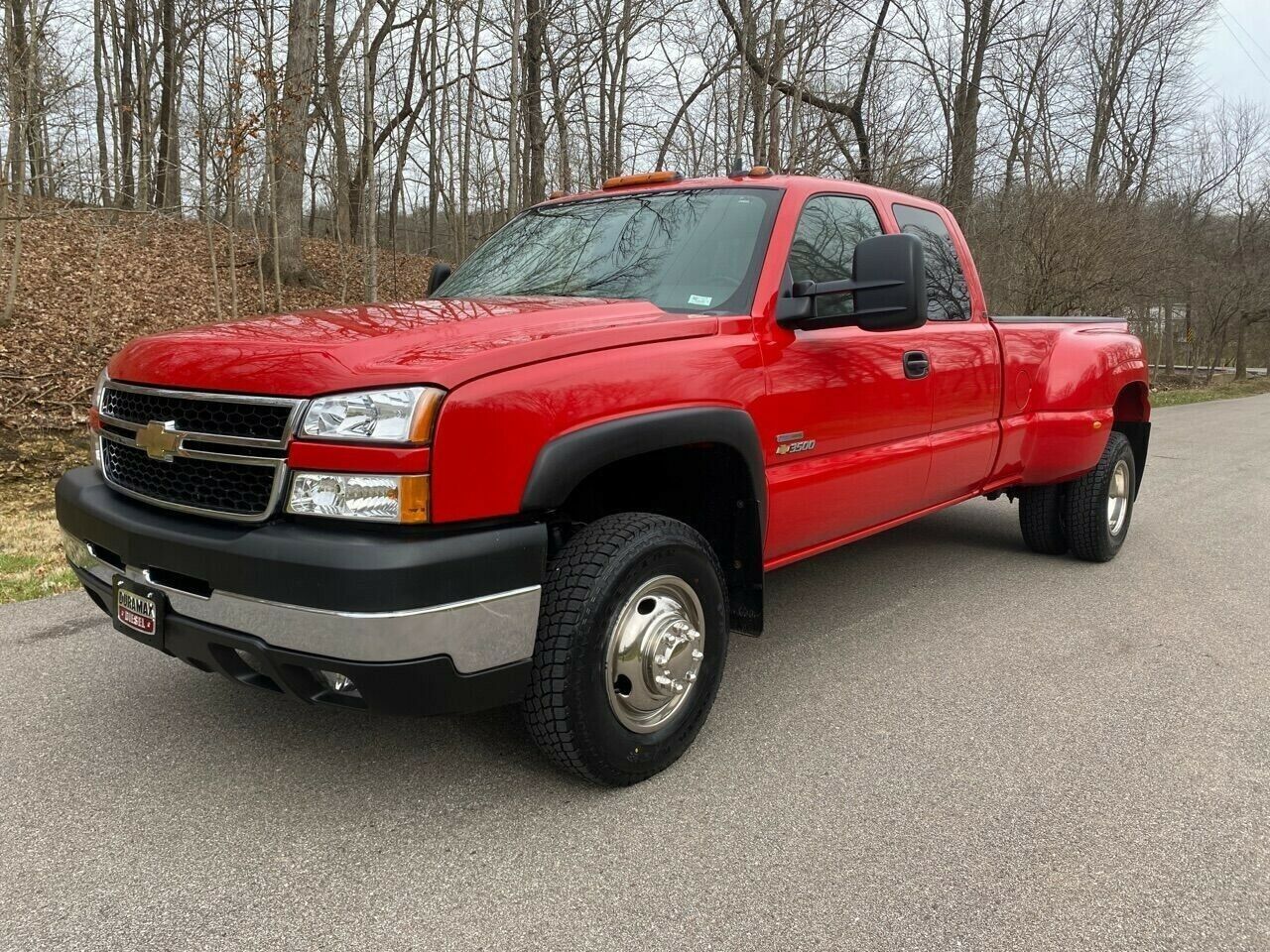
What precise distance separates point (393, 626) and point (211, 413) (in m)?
0.81

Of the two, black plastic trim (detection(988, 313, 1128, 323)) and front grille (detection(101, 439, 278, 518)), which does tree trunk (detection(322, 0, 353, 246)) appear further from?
front grille (detection(101, 439, 278, 518))

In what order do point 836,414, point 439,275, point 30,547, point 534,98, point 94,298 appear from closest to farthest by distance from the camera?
point 836,414
point 439,275
point 30,547
point 94,298
point 534,98

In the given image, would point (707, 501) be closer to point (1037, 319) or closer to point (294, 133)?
point (1037, 319)

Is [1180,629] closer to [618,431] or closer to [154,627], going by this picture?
[618,431]

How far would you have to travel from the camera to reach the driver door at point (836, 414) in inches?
128

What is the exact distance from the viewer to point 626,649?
106 inches

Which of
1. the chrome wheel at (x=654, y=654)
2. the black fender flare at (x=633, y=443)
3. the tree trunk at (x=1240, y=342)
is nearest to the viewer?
the black fender flare at (x=633, y=443)

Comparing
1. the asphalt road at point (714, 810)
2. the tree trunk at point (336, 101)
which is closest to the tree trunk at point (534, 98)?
the tree trunk at point (336, 101)

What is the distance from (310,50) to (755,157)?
743 cm

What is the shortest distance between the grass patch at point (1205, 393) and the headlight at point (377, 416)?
817 inches

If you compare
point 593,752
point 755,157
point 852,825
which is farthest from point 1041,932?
point 755,157

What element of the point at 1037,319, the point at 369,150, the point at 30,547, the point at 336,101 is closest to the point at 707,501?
the point at 1037,319

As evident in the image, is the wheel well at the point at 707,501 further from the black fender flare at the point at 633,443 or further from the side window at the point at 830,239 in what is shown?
→ the side window at the point at 830,239

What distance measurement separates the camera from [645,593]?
274 cm
